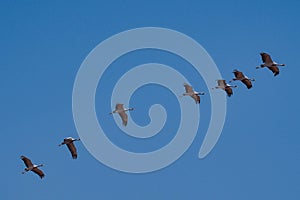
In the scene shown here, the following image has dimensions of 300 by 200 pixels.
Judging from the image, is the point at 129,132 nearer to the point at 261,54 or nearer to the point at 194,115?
the point at 194,115

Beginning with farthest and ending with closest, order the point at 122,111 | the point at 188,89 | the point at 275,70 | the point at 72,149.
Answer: the point at 122,111, the point at 188,89, the point at 72,149, the point at 275,70

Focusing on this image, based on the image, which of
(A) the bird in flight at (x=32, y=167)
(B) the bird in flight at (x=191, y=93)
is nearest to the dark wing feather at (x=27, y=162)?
(A) the bird in flight at (x=32, y=167)

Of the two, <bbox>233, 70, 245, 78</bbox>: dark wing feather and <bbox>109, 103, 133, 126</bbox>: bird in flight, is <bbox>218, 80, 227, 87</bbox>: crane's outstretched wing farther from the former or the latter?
<bbox>109, 103, 133, 126</bbox>: bird in flight

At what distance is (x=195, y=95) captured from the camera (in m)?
54.5

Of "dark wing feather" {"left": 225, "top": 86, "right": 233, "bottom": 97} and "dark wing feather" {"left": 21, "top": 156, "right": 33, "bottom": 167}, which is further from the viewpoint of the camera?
"dark wing feather" {"left": 225, "top": 86, "right": 233, "bottom": 97}

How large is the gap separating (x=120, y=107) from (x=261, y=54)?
851 centimetres

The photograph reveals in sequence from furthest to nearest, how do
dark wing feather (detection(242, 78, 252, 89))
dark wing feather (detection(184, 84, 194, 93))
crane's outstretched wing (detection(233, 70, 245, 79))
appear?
1. dark wing feather (detection(184, 84, 194, 93))
2. dark wing feather (detection(242, 78, 252, 89))
3. crane's outstretched wing (detection(233, 70, 245, 79))

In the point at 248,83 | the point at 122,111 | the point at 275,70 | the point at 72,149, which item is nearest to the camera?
the point at 275,70

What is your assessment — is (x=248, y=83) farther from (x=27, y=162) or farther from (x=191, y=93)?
(x=27, y=162)

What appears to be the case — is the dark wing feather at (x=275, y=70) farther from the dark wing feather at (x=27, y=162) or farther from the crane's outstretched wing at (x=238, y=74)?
the dark wing feather at (x=27, y=162)

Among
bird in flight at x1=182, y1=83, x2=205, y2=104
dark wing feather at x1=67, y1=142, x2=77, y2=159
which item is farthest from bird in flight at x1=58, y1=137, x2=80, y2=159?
bird in flight at x1=182, y1=83, x2=205, y2=104

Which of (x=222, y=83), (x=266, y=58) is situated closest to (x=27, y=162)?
(x=222, y=83)

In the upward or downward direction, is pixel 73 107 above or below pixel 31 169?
above

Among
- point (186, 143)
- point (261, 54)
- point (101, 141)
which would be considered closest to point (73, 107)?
point (101, 141)
